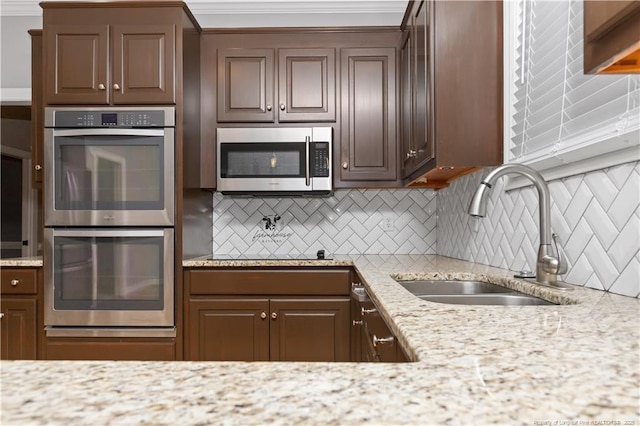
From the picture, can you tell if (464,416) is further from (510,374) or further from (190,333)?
(190,333)

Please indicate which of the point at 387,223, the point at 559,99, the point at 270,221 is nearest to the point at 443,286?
the point at 559,99

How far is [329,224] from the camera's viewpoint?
3088 mm

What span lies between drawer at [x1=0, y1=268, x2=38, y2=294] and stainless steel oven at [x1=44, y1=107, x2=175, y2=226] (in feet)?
1.05

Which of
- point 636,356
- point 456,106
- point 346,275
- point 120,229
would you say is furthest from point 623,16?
point 120,229

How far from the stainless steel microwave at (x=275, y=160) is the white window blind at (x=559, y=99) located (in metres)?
1.14

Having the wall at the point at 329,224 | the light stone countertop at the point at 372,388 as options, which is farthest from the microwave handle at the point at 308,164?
the light stone countertop at the point at 372,388

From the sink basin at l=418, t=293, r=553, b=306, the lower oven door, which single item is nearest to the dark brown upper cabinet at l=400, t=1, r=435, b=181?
the sink basin at l=418, t=293, r=553, b=306

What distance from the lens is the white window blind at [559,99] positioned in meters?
1.17

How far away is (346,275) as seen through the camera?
246cm

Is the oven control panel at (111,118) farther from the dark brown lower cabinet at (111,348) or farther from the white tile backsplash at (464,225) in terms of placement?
the dark brown lower cabinet at (111,348)

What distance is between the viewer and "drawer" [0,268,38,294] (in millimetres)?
2463

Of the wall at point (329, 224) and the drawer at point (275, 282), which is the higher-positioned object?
the wall at point (329, 224)

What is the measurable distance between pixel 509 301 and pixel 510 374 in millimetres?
942

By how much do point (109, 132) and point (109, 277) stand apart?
2.68ft
